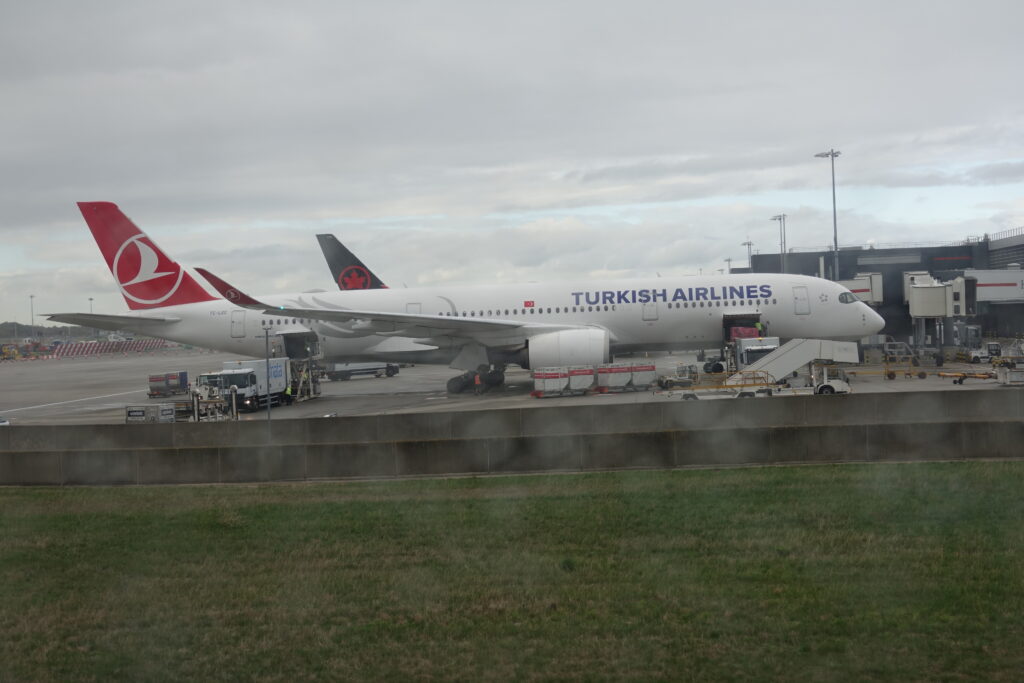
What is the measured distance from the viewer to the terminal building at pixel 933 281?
5428 centimetres

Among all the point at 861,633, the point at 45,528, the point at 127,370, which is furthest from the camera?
the point at 127,370

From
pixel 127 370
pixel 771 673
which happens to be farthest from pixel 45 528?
pixel 127 370

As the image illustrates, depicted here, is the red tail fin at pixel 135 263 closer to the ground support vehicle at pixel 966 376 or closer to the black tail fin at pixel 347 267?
the black tail fin at pixel 347 267

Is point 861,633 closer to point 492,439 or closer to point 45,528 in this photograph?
point 492,439

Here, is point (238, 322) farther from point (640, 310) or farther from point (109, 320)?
point (640, 310)

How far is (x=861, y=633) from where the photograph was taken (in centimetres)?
734

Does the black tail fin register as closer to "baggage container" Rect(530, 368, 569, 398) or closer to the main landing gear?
the main landing gear

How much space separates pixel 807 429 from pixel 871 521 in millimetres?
4878

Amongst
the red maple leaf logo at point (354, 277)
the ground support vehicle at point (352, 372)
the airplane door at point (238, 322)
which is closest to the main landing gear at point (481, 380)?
the airplane door at point (238, 322)

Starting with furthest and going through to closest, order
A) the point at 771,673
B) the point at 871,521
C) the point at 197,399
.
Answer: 1. the point at 197,399
2. the point at 871,521
3. the point at 771,673

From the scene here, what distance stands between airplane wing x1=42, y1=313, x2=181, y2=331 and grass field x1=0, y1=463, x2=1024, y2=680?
28.2 m

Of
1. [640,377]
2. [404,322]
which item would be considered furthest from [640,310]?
[404,322]

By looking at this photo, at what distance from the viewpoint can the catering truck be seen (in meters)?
36.4

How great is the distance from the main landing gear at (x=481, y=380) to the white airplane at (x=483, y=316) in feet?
0.23
